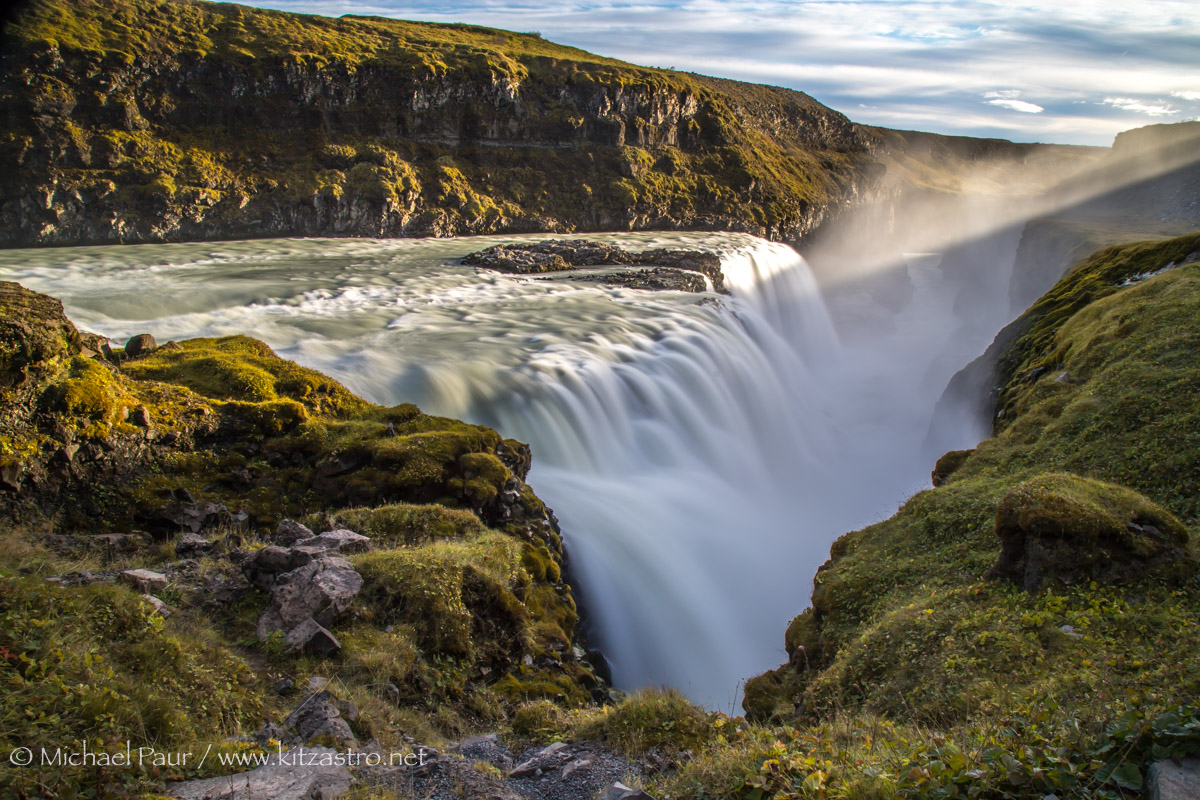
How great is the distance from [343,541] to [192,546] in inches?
67.1

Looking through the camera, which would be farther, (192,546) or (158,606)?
(192,546)

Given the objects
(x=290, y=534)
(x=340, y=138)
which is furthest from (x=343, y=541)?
(x=340, y=138)

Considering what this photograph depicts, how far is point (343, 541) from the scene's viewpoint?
321 inches

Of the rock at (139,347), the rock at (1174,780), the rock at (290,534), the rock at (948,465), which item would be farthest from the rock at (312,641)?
the rock at (948,465)

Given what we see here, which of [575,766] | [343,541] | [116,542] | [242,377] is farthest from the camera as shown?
[242,377]

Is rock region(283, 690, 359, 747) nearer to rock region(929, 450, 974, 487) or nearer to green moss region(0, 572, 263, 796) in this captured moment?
green moss region(0, 572, 263, 796)

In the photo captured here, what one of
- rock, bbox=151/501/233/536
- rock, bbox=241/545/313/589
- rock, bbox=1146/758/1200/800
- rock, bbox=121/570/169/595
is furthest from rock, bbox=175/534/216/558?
rock, bbox=1146/758/1200/800

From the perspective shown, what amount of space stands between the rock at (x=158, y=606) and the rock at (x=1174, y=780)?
719 cm

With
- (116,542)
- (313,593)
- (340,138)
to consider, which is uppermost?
(340,138)

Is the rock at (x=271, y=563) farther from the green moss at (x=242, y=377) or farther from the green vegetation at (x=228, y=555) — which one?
the green moss at (x=242, y=377)

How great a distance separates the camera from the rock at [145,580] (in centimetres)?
651

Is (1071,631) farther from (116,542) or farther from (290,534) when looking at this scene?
(116,542)

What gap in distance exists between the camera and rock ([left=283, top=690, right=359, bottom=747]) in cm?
518

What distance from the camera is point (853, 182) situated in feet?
368
